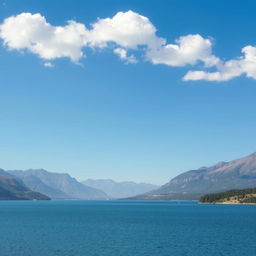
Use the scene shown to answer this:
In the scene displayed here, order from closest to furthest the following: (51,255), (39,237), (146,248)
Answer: (51,255)
(146,248)
(39,237)

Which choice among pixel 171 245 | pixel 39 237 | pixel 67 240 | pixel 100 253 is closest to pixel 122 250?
pixel 100 253

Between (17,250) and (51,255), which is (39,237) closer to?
(17,250)

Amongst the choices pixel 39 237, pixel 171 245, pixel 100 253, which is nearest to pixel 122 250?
pixel 100 253

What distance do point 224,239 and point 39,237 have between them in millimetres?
62723

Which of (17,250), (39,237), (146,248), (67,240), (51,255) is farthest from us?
(39,237)

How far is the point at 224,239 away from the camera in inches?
4803

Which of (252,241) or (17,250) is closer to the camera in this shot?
(17,250)

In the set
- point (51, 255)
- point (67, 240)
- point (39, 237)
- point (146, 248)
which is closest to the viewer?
point (51, 255)

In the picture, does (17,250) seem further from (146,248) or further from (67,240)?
(146,248)

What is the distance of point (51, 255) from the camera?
289 ft

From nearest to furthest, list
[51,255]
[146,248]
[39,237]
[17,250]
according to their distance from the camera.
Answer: [51,255] < [17,250] < [146,248] < [39,237]

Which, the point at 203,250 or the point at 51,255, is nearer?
the point at 51,255

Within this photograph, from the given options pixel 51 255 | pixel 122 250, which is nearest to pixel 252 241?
pixel 122 250

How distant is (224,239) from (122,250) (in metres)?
41.6
